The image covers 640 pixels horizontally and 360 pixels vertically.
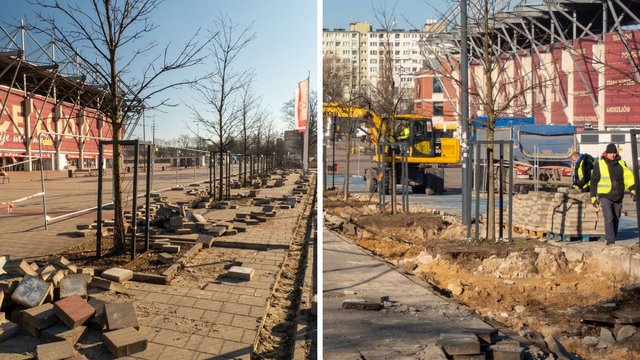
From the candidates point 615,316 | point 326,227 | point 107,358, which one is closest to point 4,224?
point 107,358

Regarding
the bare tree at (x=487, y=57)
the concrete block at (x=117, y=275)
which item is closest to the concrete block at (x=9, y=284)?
the concrete block at (x=117, y=275)

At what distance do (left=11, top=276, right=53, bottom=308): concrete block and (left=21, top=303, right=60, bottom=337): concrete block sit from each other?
0.06m

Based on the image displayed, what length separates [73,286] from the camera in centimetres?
261

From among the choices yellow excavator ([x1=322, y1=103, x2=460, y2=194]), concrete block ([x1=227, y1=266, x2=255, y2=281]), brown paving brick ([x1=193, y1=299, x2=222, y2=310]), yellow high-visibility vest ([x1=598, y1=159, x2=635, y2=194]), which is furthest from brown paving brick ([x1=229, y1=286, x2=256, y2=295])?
yellow excavator ([x1=322, y1=103, x2=460, y2=194])

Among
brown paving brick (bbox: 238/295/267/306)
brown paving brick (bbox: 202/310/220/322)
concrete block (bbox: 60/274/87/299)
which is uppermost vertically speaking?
concrete block (bbox: 60/274/87/299)

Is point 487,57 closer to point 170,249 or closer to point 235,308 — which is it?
point 170,249

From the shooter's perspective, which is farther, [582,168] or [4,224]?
[582,168]

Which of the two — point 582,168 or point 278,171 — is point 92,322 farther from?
point 278,171

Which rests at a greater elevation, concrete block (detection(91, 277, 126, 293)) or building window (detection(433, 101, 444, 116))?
building window (detection(433, 101, 444, 116))

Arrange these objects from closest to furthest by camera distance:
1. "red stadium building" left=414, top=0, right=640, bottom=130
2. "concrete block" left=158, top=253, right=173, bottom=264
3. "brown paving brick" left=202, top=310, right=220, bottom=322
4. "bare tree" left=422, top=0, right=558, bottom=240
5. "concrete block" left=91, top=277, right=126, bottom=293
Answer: "brown paving brick" left=202, top=310, right=220, bottom=322 → "concrete block" left=91, top=277, right=126, bottom=293 → "concrete block" left=158, top=253, right=173, bottom=264 → "bare tree" left=422, top=0, right=558, bottom=240 → "red stadium building" left=414, top=0, right=640, bottom=130

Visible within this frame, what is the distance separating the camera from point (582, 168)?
6.94m

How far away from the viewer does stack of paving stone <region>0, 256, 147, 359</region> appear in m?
2.15

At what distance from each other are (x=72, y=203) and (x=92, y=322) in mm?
4837

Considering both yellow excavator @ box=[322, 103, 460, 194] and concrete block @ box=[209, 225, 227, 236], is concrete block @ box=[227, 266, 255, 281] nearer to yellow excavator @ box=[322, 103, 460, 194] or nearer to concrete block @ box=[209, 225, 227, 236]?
concrete block @ box=[209, 225, 227, 236]
